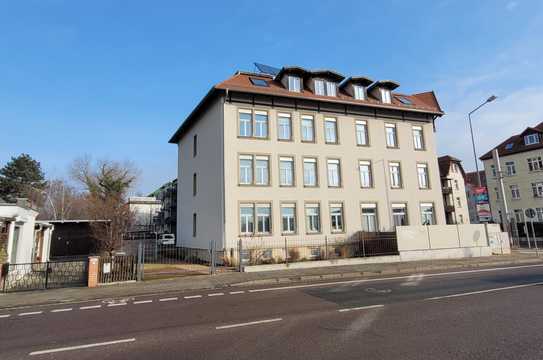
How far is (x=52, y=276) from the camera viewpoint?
13727 mm

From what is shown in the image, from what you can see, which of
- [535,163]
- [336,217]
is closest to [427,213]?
[336,217]

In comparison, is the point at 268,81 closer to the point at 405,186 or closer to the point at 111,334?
the point at 405,186

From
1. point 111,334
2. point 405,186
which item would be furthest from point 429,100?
point 111,334

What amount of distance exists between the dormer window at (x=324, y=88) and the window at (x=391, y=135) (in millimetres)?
5300

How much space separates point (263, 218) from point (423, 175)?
14.5 m

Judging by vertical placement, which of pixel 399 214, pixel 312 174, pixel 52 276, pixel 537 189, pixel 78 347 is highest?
pixel 537 189

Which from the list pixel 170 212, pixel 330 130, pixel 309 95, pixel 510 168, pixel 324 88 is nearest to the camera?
pixel 309 95

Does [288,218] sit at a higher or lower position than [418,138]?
lower

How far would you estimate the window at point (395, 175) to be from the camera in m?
24.8

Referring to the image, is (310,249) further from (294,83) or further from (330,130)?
(294,83)

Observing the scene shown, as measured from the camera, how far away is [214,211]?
21.1 m

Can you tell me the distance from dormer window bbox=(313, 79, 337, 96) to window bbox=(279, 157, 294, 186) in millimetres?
5954

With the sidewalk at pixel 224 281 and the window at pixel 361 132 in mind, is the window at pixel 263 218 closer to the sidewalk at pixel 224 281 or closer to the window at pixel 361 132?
the sidewalk at pixel 224 281

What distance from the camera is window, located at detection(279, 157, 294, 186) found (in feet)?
71.4
